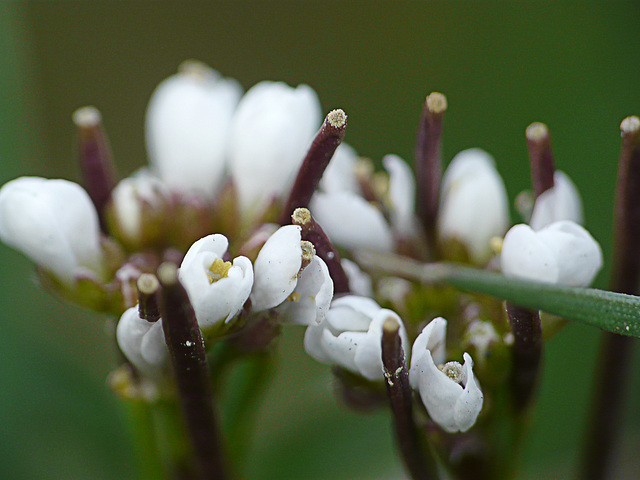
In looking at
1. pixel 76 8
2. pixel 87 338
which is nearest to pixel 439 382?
pixel 87 338

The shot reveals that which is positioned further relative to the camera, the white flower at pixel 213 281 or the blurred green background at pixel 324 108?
the blurred green background at pixel 324 108

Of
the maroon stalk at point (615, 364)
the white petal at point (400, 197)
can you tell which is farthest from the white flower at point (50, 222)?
the maroon stalk at point (615, 364)

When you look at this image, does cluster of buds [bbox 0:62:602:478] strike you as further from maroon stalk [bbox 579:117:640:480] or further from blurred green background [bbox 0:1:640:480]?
blurred green background [bbox 0:1:640:480]

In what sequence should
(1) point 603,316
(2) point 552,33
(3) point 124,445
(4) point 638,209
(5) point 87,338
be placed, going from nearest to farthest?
(1) point 603,316 < (4) point 638,209 < (3) point 124,445 < (5) point 87,338 < (2) point 552,33

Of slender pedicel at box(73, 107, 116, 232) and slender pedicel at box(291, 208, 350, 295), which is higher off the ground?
slender pedicel at box(73, 107, 116, 232)

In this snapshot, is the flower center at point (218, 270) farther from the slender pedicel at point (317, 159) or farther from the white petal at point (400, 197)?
the white petal at point (400, 197)

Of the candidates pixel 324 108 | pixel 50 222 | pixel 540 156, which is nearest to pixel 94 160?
pixel 50 222

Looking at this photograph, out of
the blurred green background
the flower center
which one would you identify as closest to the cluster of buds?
the flower center

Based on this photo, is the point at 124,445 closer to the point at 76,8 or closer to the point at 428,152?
the point at 428,152
